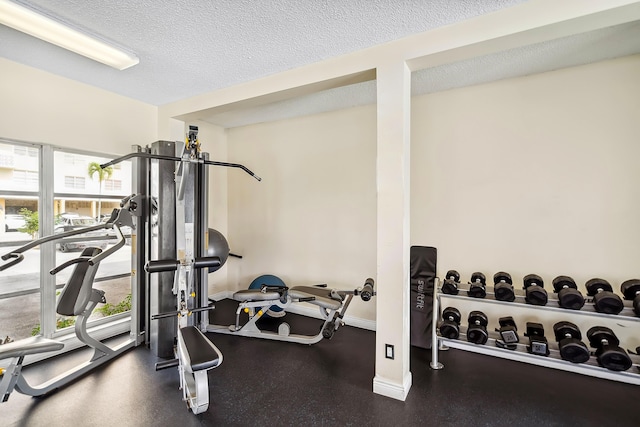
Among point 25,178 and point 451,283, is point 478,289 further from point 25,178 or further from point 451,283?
point 25,178

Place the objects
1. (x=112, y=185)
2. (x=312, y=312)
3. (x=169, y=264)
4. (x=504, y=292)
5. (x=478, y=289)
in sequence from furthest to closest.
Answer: (x=312, y=312), (x=112, y=185), (x=478, y=289), (x=504, y=292), (x=169, y=264)

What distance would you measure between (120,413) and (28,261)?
5.69 feet

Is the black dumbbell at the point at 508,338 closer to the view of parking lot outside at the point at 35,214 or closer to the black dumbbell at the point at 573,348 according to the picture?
the black dumbbell at the point at 573,348

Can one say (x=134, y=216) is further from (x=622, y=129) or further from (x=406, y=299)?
(x=622, y=129)

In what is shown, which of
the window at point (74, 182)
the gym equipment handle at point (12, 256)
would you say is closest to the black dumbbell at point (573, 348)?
the gym equipment handle at point (12, 256)

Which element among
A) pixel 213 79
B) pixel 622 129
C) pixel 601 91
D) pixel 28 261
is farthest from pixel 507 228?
pixel 28 261

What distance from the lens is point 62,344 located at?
2033 millimetres

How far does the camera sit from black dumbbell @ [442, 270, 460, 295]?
2479mm

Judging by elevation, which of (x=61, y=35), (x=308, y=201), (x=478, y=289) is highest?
(x=61, y=35)

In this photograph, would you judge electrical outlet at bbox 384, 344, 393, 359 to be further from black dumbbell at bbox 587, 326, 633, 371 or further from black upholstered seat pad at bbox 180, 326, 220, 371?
black dumbbell at bbox 587, 326, 633, 371

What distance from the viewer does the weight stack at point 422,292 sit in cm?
281

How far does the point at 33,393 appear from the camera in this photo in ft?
6.47

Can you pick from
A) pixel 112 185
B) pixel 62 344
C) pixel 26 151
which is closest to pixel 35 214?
pixel 26 151

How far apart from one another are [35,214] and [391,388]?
3.36 metres
